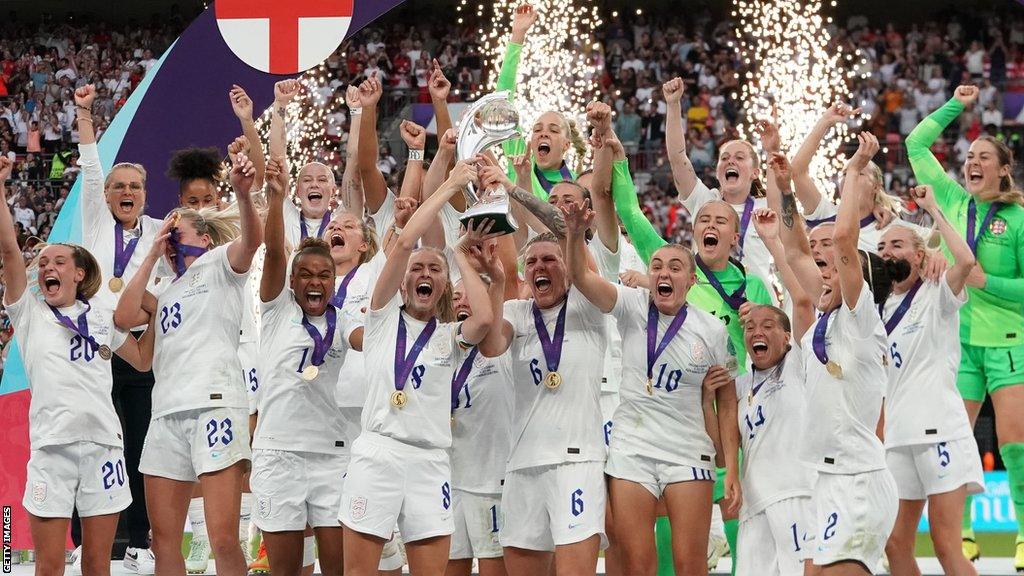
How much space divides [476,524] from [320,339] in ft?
3.55

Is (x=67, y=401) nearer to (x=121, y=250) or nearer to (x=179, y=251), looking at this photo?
(x=179, y=251)

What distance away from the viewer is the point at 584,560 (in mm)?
5469

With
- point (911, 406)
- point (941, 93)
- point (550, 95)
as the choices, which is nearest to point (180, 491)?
point (911, 406)

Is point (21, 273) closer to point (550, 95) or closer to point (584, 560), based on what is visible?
point (584, 560)

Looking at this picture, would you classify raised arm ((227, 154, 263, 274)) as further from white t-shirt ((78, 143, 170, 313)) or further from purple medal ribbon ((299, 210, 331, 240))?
purple medal ribbon ((299, 210, 331, 240))

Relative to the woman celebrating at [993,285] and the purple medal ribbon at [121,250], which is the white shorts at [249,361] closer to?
the purple medal ribbon at [121,250]

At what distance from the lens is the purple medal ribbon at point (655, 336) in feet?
18.8

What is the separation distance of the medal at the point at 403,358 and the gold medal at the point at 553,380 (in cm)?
54

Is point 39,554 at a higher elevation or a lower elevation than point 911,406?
lower

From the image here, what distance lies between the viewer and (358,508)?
528cm

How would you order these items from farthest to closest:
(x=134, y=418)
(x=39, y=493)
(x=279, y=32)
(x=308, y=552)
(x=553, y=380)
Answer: (x=279, y=32) → (x=134, y=418) → (x=308, y=552) → (x=39, y=493) → (x=553, y=380)

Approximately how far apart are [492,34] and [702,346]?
52.2ft

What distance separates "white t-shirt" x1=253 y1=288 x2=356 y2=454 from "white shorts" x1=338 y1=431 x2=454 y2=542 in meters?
0.56

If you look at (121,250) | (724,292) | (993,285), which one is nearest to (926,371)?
(993,285)
